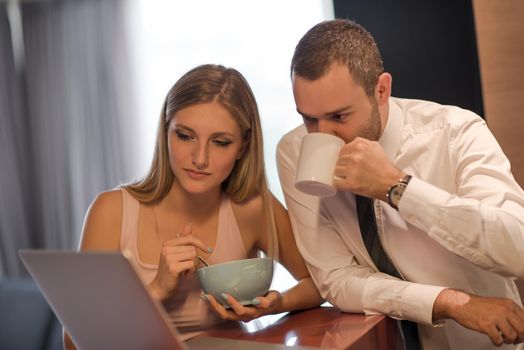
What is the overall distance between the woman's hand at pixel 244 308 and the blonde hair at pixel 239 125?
358 millimetres

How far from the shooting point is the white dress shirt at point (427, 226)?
1.30 m

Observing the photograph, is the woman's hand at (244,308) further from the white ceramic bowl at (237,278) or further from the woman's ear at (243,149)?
the woman's ear at (243,149)

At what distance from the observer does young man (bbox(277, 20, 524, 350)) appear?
131cm

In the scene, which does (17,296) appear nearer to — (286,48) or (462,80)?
(462,80)

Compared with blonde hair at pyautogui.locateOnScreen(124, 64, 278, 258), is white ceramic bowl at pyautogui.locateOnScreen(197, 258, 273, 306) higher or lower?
lower

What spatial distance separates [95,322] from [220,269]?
0.97ft

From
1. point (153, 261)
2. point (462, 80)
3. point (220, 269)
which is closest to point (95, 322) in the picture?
point (220, 269)

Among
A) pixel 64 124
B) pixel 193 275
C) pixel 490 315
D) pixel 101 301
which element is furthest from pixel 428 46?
pixel 64 124

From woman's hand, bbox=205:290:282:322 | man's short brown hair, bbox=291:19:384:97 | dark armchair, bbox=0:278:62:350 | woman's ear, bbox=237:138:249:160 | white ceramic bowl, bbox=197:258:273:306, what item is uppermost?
man's short brown hair, bbox=291:19:384:97

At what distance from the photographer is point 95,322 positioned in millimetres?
1136

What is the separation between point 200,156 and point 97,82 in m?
2.94

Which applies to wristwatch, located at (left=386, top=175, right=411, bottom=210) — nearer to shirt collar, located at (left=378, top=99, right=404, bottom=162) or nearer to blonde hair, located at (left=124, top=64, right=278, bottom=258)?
shirt collar, located at (left=378, top=99, right=404, bottom=162)

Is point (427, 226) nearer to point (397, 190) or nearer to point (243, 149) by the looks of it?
point (397, 190)

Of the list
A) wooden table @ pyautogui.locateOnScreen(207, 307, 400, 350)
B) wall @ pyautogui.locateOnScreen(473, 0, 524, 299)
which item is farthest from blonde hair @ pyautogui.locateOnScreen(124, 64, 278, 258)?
wall @ pyautogui.locateOnScreen(473, 0, 524, 299)
